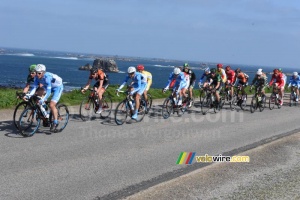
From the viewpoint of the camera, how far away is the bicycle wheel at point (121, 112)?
39.7 feet

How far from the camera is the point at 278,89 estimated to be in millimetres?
20453

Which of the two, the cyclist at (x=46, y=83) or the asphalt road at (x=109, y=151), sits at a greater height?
the cyclist at (x=46, y=83)

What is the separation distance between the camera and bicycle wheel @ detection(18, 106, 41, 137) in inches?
370

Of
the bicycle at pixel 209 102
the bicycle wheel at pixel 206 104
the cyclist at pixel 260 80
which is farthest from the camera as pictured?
the cyclist at pixel 260 80

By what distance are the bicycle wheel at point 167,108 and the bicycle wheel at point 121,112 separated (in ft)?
7.08

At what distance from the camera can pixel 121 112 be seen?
40.4 ft

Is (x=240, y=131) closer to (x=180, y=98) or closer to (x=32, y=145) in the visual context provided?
(x=180, y=98)

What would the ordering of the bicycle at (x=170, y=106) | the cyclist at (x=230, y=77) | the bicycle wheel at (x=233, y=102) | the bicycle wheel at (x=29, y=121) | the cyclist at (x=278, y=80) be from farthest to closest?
1. the cyclist at (x=278, y=80)
2. the cyclist at (x=230, y=77)
3. the bicycle wheel at (x=233, y=102)
4. the bicycle at (x=170, y=106)
5. the bicycle wheel at (x=29, y=121)

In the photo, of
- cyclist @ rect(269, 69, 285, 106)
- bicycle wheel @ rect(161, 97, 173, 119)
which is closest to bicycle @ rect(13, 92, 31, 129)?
bicycle wheel @ rect(161, 97, 173, 119)

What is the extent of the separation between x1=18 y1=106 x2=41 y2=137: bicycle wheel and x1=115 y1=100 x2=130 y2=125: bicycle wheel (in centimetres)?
296

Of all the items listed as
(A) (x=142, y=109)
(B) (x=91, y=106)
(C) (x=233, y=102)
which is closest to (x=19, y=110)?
(B) (x=91, y=106)

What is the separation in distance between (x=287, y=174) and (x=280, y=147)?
2593 mm

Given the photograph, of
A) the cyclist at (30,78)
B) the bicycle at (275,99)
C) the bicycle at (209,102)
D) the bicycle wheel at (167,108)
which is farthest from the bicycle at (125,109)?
the bicycle at (275,99)

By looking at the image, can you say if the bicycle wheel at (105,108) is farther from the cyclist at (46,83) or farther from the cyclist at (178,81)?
the cyclist at (178,81)
